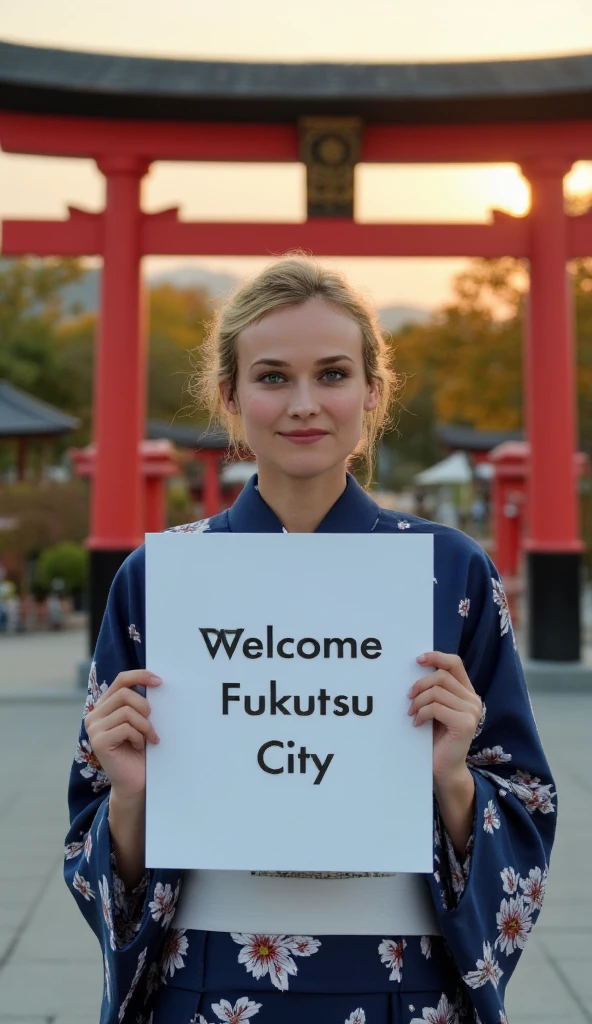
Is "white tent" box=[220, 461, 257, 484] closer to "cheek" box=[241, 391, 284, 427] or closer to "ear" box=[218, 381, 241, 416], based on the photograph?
"ear" box=[218, 381, 241, 416]

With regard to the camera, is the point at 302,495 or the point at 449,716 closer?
the point at 449,716

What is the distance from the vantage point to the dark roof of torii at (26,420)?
15375 mm

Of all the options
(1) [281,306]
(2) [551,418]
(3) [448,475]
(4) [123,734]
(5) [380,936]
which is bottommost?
(5) [380,936]

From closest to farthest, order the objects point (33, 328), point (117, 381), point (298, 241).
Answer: point (117, 381)
point (298, 241)
point (33, 328)

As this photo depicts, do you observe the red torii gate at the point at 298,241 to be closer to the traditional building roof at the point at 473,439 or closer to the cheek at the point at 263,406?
the cheek at the point at 263,406

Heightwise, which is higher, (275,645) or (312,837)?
(275,645)

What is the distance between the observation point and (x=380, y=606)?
1.18 meters

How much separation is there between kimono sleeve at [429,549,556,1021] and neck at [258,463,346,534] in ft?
0.63

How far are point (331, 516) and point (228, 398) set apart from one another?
211mm

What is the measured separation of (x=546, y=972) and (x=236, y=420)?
6.36 ft

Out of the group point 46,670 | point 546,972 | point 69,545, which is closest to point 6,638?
point 69,545

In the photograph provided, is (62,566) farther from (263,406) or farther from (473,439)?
(263,406)

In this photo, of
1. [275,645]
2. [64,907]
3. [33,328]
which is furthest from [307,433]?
[33,328]

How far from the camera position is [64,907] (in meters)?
3.20
